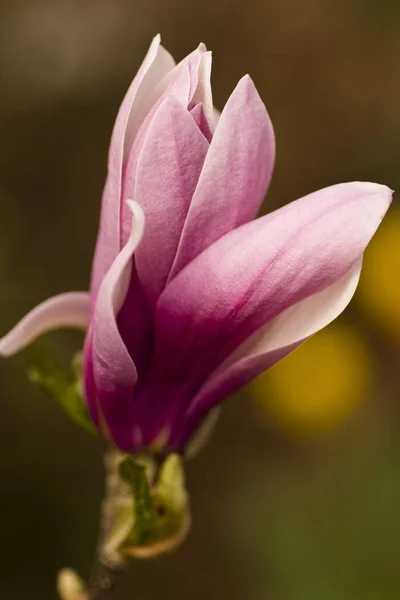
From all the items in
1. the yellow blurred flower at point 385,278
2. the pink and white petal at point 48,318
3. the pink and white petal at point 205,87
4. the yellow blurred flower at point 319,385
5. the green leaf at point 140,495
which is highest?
the pink and white petal at point 205,87

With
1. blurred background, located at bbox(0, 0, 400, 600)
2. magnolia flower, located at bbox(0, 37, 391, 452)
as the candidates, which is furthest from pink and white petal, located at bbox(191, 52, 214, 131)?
blurred background, located at bbox(0, 0, 400, 600)

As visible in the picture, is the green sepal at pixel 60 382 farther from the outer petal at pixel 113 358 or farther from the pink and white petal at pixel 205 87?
the pink and white petal at pixel 205 87

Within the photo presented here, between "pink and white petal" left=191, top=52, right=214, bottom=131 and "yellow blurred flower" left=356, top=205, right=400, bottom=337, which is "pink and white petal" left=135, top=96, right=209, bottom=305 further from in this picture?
"yellow blurred flower" left=356, top=205, right=400, bottom=337

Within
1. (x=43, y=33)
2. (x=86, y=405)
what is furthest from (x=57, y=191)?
(x=86, y=405)

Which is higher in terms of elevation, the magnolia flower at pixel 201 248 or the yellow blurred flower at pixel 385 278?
the magnolia flower at pixel 201 248

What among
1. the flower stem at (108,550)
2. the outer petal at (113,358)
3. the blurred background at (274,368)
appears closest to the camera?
the outer petal at (113,358)

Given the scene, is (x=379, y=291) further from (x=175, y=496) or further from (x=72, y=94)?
(x=175, y=496)

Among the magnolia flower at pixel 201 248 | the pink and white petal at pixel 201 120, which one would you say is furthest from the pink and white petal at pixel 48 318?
the pink and white petal at pixel 201 120
